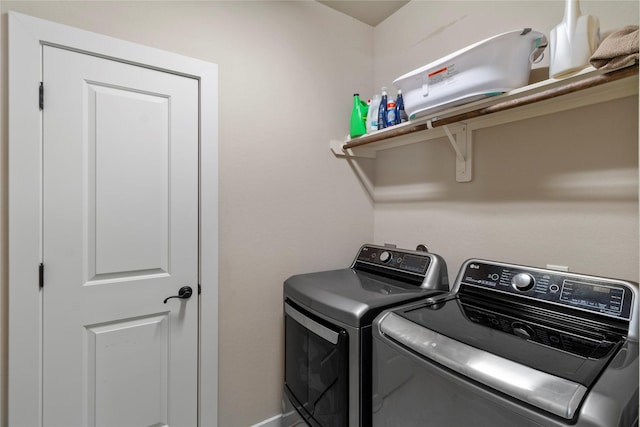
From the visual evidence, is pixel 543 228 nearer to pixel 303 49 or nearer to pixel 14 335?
pixel 303 49

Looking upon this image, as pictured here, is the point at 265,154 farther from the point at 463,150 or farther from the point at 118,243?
the point at 463,150

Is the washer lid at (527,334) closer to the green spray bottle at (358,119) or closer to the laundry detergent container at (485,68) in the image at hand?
the laundry detergent container at (485,68)

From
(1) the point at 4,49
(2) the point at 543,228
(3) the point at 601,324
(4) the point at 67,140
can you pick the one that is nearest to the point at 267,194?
(4) the point at 67,140

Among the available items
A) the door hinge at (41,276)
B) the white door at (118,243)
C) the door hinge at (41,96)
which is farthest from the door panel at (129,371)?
the door hinge at (41,96)

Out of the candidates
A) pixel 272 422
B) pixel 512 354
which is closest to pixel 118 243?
pixel 272 422

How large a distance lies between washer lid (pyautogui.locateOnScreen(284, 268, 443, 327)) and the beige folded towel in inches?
40.0

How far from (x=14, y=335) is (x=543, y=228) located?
2229 millimetres

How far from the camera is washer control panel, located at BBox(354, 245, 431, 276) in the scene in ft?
5.29

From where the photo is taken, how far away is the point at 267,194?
1.83m

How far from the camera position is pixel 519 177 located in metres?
1.51

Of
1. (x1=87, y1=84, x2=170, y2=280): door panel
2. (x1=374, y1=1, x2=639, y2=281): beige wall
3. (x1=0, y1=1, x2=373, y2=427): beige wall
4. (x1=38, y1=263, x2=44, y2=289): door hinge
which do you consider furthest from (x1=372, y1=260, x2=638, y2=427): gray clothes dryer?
(x1=38, y1=263, x2=44, y2=289): door hinge

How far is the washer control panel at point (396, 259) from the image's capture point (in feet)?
5.29

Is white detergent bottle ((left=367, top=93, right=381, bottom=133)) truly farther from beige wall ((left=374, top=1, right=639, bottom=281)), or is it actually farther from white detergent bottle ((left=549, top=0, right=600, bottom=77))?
white detergent bottle ((left=549, top=0, right=600, bottom=77))


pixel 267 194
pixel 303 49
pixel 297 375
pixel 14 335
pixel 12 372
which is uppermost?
pixel 303 49
